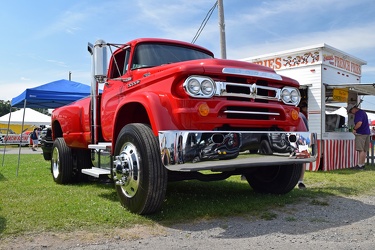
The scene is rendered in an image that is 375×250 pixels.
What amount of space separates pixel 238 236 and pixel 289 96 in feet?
6.86

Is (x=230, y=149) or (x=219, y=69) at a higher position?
(x=219, y=69)

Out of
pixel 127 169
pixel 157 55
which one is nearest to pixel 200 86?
pixel 127 169

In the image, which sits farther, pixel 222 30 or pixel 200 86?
pixel 222 30

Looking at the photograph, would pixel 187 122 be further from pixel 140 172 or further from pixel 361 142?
pixel 361 142

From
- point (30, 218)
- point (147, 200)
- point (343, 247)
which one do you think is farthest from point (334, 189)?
point (30, 218)

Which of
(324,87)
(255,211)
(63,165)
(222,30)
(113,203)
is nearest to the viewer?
(255,211)

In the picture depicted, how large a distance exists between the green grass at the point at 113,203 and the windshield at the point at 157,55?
2021 mm

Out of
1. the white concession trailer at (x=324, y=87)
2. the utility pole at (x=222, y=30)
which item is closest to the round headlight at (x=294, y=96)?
the white concession trailer at (x=324, y=87)

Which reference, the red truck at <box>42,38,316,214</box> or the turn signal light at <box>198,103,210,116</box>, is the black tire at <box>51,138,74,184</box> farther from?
the turn signal light at <box>198,103,210,116</box>

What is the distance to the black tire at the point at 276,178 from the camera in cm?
561

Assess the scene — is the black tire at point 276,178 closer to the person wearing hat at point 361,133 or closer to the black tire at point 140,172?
the black tire at point 140,172

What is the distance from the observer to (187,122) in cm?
407

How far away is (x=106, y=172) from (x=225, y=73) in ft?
7.36

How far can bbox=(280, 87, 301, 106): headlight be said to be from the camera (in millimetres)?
4899
